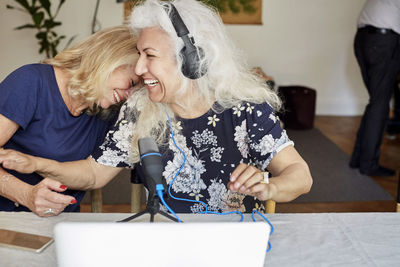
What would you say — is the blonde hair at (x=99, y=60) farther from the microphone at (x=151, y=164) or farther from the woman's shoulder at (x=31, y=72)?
the microphone at (x=151, y=164)

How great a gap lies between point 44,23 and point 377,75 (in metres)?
3.44

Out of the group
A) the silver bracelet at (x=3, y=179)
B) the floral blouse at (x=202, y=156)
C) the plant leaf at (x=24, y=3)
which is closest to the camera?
the silver bracelet at (x=3, y=179)

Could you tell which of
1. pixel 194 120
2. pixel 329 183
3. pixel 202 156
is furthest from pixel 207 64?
pixel 329 183

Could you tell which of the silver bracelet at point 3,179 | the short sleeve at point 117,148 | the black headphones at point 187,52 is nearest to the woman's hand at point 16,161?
the silver bracelet at point 3,179

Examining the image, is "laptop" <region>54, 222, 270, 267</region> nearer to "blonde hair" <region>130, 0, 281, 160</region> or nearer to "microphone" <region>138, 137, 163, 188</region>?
"microphone" <region>138, 137, 163, 188</region>

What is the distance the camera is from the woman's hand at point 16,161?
1326 millimetres

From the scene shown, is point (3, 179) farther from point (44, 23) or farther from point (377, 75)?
point (44, 23)

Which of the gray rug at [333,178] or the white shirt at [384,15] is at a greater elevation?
the white shirt at [384,15]

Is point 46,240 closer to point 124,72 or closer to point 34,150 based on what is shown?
point 34,150

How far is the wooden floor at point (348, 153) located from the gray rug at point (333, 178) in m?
0.07

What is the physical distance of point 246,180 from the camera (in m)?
1.15

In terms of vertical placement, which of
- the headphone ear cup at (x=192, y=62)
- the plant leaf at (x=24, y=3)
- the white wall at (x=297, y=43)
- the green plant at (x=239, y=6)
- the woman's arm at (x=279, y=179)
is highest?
the headphone ear cup at (x=192, y=62)

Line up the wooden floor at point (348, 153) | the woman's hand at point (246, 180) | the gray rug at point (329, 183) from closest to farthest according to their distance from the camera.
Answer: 1. the woman's hand at point (246, 180)
2. the wooden floor at point (348, 153)
3. the gray rug at point (329, 183)

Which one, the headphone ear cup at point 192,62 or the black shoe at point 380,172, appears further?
the black shoe at point 380,172
